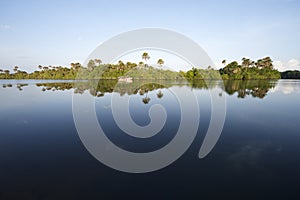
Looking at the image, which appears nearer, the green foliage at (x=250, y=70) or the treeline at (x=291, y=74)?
the green foliage at (x=250, y=70)

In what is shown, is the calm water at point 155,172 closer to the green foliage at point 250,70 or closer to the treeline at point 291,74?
the green foliage at point 250,70

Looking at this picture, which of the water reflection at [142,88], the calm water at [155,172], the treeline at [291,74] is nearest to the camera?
the calm water at [155,172]

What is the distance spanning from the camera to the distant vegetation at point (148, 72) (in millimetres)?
88125

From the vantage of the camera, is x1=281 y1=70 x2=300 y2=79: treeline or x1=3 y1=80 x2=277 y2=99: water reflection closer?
x1=3 y1=80 x2=277 y2=99: water reflection

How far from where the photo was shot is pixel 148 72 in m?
84.0

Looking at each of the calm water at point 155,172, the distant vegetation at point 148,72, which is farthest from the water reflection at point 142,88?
the distant vegetation at point 148,72

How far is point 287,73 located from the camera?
434 ft

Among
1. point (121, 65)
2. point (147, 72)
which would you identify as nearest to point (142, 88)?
point (147, 72)

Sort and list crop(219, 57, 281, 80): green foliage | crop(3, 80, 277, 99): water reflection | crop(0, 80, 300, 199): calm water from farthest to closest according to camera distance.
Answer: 1. crop(219, 57, 281, 80): green foliage
2. crop(3, 80, 277, 99): water reflection
3. crop(0, 80, 300, 199): calm water

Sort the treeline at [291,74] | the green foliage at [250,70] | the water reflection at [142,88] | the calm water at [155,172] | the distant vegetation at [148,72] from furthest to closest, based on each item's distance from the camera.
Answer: the treeline at [291,74] → the green foliage at [250,70] → the distant vegetation at [148,72] → the water reflection at [142,88] → the calm water at [155,172]

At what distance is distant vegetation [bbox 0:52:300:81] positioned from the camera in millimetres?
88125

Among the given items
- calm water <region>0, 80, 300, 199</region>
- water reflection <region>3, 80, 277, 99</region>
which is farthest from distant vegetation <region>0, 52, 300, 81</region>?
calm water <region>0, 80, 300, 199</region>

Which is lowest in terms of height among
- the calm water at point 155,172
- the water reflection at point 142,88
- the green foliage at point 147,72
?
the calm water at point 155,172

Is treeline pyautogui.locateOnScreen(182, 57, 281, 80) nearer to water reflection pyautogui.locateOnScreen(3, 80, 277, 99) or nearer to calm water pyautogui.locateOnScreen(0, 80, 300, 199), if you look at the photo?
water reflection pyautogui.locateOnScreen(3, 80, 277, 99)
